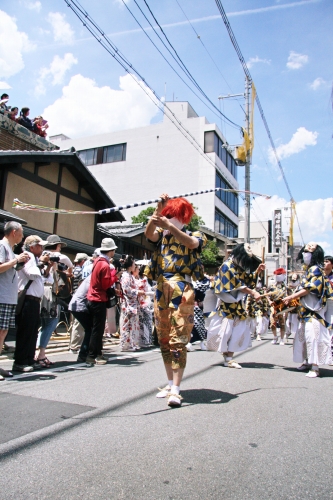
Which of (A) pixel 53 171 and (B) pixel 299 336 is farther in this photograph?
(A) pixel 53 171

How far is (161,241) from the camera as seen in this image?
4164mm

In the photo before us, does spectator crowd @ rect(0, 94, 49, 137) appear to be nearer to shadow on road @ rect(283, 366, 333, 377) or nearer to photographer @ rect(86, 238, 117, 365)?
photographer @ rect(86, 238, 117, 365)

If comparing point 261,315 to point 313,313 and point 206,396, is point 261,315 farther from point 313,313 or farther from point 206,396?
point 206,396

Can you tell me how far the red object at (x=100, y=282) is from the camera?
6.05 meters

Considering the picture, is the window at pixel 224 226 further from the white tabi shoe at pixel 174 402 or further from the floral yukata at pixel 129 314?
the white tabi shoe at pixel 174 402

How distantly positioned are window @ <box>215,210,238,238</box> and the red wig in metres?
32.3

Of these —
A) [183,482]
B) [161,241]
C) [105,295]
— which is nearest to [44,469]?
[183,482]

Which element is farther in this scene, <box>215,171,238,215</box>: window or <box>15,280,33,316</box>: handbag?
<box>215,171,238,215</box>: window

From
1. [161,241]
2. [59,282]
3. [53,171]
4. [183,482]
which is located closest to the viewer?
[183,482]

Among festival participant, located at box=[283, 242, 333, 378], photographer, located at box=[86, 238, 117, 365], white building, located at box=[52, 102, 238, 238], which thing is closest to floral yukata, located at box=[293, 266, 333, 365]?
festival participant, located at box=[283, 242, 333, 378]

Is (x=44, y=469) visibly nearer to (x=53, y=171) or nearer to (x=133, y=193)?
(x=53, y=171)

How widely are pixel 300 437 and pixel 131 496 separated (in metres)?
1.46

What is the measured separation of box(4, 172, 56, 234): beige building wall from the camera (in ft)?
38.1

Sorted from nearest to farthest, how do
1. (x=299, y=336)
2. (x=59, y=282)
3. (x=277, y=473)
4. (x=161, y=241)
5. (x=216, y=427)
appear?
(x=277, y=473), (x=216, y=427), (x=161, y=241), (x=299, y=336), (x=59, y=282)
